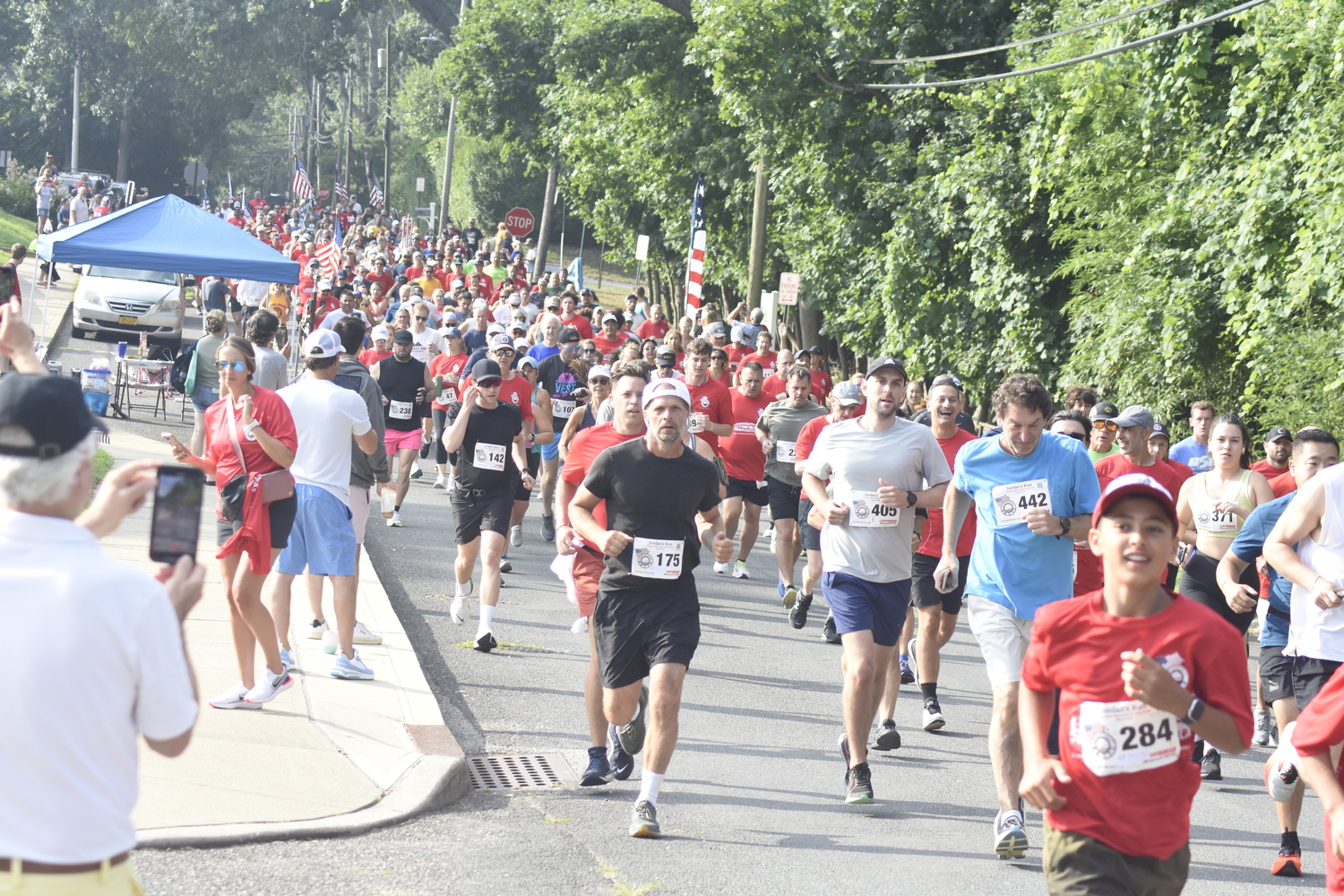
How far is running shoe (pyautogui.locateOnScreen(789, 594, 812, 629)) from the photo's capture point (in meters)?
11.9

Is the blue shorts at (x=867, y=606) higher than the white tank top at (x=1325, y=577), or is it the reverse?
the white tank top at (x=1325, y=577)

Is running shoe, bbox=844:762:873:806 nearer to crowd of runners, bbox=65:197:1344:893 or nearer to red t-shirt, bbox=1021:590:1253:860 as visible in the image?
crowd of runners, bbox=65:197:1344:893

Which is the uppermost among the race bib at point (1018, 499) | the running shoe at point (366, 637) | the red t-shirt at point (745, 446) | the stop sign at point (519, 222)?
the stop sign at point (519, 222)

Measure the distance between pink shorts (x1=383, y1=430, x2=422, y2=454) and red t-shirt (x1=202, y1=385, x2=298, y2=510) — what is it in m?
6.60

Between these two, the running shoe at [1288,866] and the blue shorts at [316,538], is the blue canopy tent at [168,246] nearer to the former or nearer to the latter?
the blue shorts at [316,538]

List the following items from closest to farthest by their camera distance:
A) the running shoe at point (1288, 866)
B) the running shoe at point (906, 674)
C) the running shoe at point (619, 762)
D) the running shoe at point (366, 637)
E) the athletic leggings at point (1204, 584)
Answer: the running shoe at point (1288, 866), the running shoe at point (619, 762), the athletic leggings at point (1204, 584), the running shoe at point (366, 637), the running shoe at point (906, 674)

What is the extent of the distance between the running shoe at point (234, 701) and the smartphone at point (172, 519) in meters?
4.65

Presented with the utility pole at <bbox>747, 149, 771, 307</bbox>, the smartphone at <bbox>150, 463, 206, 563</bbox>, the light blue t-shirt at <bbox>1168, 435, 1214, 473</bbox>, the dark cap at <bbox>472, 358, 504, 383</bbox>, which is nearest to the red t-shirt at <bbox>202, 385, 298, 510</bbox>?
the dark cap at <bbox>472, 358, 504, 383</bbox>

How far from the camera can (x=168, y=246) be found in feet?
61.2

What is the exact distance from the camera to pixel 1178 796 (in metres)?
3.96

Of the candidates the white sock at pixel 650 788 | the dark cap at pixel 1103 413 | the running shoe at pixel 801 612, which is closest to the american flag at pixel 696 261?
the running shoe at pixel 801 612

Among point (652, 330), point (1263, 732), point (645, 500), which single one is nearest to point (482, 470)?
point (645, 500)

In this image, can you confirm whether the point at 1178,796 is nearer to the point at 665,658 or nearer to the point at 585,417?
the point at 665,658

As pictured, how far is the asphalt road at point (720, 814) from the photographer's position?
5.88 metres
